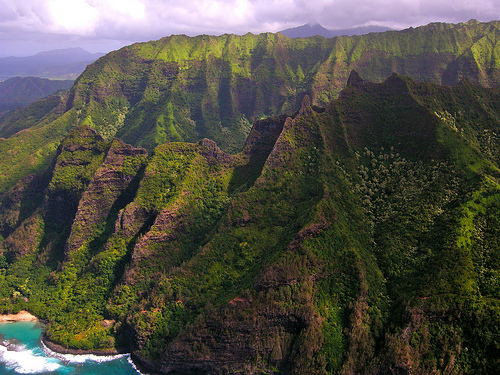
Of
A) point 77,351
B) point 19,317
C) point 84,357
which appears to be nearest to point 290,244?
point 84,357

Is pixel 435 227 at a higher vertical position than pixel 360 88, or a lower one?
lower

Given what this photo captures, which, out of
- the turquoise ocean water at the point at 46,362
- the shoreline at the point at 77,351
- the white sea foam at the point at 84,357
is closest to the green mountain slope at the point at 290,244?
the shoreline at the point at 77,351

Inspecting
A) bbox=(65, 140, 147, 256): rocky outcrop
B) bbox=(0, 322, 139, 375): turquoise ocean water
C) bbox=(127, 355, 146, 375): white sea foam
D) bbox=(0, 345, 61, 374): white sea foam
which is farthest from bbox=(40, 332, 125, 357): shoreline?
bbox=(65, 140, 147, 256): rocky outcrop

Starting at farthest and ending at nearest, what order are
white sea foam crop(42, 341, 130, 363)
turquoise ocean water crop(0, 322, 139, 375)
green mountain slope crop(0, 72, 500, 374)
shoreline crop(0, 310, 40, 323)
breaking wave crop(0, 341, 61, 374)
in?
1. shoreline crop(0, 310, 40, 323)
2. white sea foam crop(42, 341, 130, 363)
3. breaking wave crop(0, 341, 61, 374)
4. turquoise ocean water crop(0, 322, 139, 375)
5. green mountain slope crop(0, 72, 500, 374)

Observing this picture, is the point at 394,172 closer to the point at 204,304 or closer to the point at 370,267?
the point at 370,267

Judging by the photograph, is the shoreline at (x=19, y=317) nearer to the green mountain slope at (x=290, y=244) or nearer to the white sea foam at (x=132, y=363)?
the green mountain slope at (x=290, y=244)

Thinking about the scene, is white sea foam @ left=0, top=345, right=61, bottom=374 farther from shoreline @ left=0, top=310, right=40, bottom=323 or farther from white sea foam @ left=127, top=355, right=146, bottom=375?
white sea foam @ left=127, top=355, right=146, bottom=375

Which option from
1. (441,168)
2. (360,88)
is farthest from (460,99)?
(441,168)
